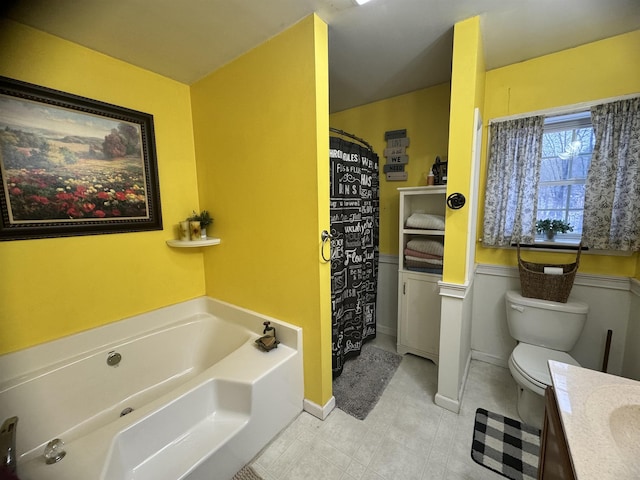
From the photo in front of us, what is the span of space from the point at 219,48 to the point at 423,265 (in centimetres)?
210

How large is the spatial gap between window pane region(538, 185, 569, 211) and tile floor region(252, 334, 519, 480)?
133 centimetres

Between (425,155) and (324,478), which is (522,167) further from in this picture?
(324,478)

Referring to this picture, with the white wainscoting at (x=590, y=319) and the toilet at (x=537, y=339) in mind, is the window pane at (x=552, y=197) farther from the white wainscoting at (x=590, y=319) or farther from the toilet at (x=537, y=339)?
the toilet at (x=537, y=339)

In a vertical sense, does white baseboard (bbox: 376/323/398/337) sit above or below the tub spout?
below

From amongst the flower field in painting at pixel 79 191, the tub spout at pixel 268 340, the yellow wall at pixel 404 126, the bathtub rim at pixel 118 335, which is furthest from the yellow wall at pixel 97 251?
the yellow wall at pixel 404 126

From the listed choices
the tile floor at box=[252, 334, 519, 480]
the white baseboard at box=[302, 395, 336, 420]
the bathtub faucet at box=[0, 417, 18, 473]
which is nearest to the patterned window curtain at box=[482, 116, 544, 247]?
the tile floor at box=[252, 334, 519, 480]

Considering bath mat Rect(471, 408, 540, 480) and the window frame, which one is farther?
the window frame

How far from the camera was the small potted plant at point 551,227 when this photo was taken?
5.63 feet

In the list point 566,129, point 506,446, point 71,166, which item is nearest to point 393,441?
point 506,446

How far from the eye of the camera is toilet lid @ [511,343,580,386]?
1358mm

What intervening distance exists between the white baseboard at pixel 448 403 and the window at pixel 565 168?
4.34 feet

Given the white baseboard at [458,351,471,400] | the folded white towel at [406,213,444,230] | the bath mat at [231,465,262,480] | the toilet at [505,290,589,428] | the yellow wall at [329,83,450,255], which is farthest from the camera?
the yellow wall at [329,83,450,255]

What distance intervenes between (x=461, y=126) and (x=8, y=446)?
7.94 ft

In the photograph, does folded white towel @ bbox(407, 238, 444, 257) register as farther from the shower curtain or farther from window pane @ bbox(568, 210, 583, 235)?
window pane @ bbox(568, 210, 583, 235)
